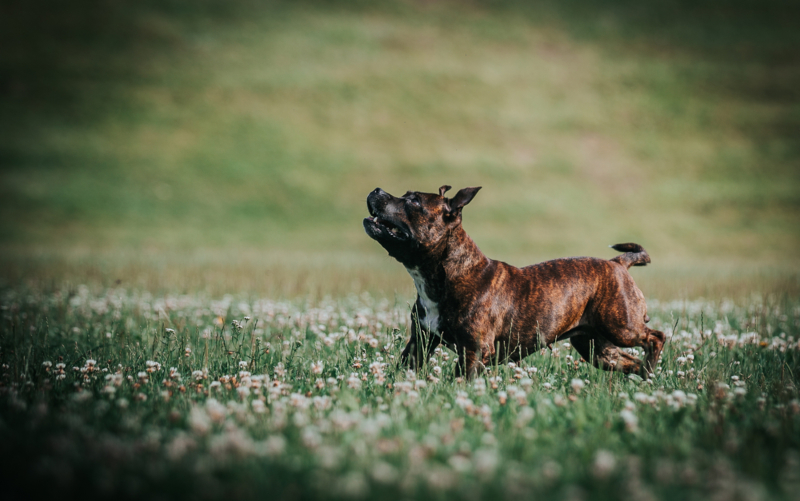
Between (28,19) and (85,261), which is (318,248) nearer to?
(85,261)

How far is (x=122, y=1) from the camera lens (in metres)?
49.4

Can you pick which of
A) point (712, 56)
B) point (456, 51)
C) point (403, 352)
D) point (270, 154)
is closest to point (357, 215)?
point (270, 154)

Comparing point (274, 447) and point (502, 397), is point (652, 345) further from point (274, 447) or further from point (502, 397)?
point (274, 447)

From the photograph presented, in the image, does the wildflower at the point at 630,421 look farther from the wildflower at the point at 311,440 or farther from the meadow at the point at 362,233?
the wildflower at the point at 311,440

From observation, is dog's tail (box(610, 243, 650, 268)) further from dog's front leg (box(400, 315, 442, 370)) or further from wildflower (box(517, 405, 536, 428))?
wildflower (box(517, 405, 536, 428))

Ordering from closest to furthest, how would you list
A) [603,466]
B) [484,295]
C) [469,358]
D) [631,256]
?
[603,466], [469,358], [484,295], [631,256]

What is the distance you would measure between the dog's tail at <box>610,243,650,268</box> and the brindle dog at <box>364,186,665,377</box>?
0.35m

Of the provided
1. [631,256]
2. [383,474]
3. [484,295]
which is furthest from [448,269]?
[383,474]

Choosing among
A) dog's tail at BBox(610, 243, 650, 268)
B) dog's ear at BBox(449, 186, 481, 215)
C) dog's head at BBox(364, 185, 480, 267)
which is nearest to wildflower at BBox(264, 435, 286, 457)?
dog's head at BBox(364, 185, 480, 267)

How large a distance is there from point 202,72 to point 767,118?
140ft

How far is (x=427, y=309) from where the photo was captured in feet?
19.2

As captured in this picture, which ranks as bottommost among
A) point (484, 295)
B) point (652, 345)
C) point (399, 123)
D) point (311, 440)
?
point (311, 440)

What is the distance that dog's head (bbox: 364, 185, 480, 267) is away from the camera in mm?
5680

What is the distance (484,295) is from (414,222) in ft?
3.26
